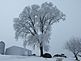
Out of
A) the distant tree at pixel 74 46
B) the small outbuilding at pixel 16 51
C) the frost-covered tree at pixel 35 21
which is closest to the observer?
the frost-covered tree at pixel 35 21

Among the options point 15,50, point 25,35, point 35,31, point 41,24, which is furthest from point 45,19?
point 15,50

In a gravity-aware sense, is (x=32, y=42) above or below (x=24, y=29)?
below

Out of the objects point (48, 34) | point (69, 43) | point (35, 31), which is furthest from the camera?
point (69, 43)

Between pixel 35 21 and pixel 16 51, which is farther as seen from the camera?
pixel 16 51

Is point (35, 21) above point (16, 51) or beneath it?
above

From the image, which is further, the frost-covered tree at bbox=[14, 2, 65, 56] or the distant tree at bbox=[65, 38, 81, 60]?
the distant tree at bbox=[65, 38, 81, 60]

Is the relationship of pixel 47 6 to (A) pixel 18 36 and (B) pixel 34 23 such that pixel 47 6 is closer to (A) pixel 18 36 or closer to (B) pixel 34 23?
(B) pixel 34 23

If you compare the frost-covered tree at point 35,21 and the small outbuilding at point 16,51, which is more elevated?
the frost-covered tree at point 35,21

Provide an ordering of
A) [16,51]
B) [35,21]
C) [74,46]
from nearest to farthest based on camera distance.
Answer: [35,21]
[74,46]
[16,51]

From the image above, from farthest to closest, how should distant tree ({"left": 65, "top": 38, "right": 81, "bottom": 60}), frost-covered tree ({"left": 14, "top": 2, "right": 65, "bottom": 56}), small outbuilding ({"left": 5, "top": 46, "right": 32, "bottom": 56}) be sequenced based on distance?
1. small outbuilding ({"left": 5, "top": 46, "right": 32, "bottom": 56})
2. distant tree ({"left": 65, "top": 38, "right": 81, "bottom": 60})
3. frost-covered tree ({"left": 14, "top": 2, "right": 65, "bottom": 56})

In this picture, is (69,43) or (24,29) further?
(69,43)

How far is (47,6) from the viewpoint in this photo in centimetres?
2673

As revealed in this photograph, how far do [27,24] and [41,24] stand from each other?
297 centimetres

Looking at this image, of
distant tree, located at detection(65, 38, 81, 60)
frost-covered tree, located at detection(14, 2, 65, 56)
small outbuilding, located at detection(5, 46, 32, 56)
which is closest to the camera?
frost-covered tree, located at detection(14, 2, 65, 56)
